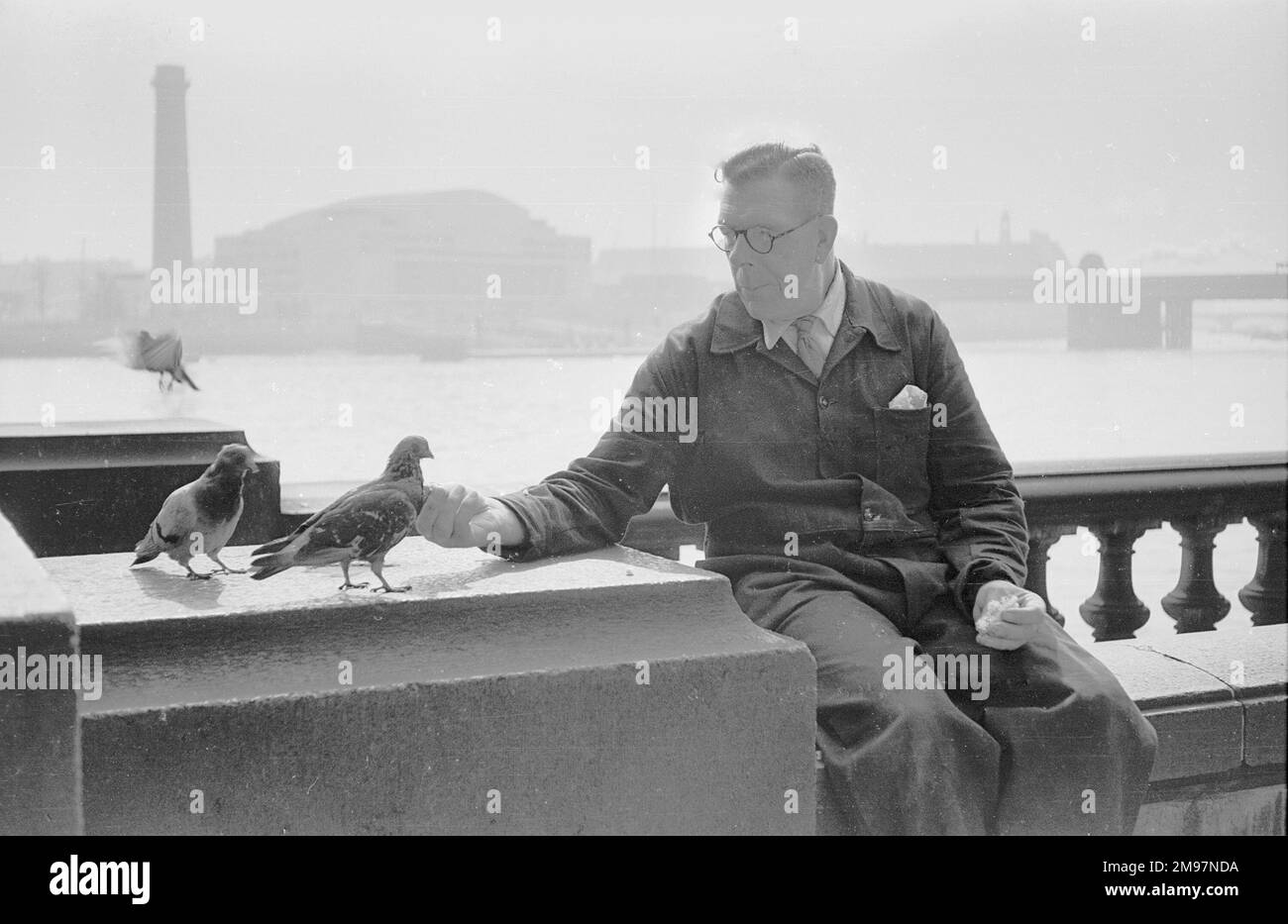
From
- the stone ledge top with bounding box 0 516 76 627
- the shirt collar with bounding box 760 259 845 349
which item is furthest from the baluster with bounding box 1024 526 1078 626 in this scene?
the stone ledge top with bounding box 0 516 76 627

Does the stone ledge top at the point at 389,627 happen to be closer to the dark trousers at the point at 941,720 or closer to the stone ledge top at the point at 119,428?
the dark trousers at the point at 941,720

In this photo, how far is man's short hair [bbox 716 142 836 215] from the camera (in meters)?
2.87

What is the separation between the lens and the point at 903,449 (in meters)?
2.98

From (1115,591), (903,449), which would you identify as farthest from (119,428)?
(1115,591)

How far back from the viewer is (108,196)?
151 inches

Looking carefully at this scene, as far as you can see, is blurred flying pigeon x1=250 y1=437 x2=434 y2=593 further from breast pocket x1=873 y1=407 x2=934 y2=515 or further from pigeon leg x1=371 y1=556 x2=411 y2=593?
breast pocket x1=873 y1=407 x2=934 y2=515

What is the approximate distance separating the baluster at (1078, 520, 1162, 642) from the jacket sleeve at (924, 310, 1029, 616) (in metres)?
2.07

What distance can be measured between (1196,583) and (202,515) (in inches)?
157

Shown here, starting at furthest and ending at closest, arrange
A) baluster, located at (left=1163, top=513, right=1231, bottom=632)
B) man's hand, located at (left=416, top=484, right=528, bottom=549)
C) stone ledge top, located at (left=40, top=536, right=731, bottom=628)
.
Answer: baluster, located at (left=1163, top=513, right=1231, bottom=632) → man's hand, located at (left=416, top=484, right=528, bottom=549) → stone ledge top, located at (left=40, top=536, right=731, bottom=628)

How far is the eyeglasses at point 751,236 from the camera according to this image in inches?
114

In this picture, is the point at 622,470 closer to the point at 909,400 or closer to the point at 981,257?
the point at 909,400

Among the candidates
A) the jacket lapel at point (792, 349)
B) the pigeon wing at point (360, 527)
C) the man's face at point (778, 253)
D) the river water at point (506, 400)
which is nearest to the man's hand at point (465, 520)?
the pigeon wing at point (360, 527)

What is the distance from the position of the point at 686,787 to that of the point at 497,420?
2.13 m

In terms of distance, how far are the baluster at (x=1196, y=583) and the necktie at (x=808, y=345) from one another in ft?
8.72
